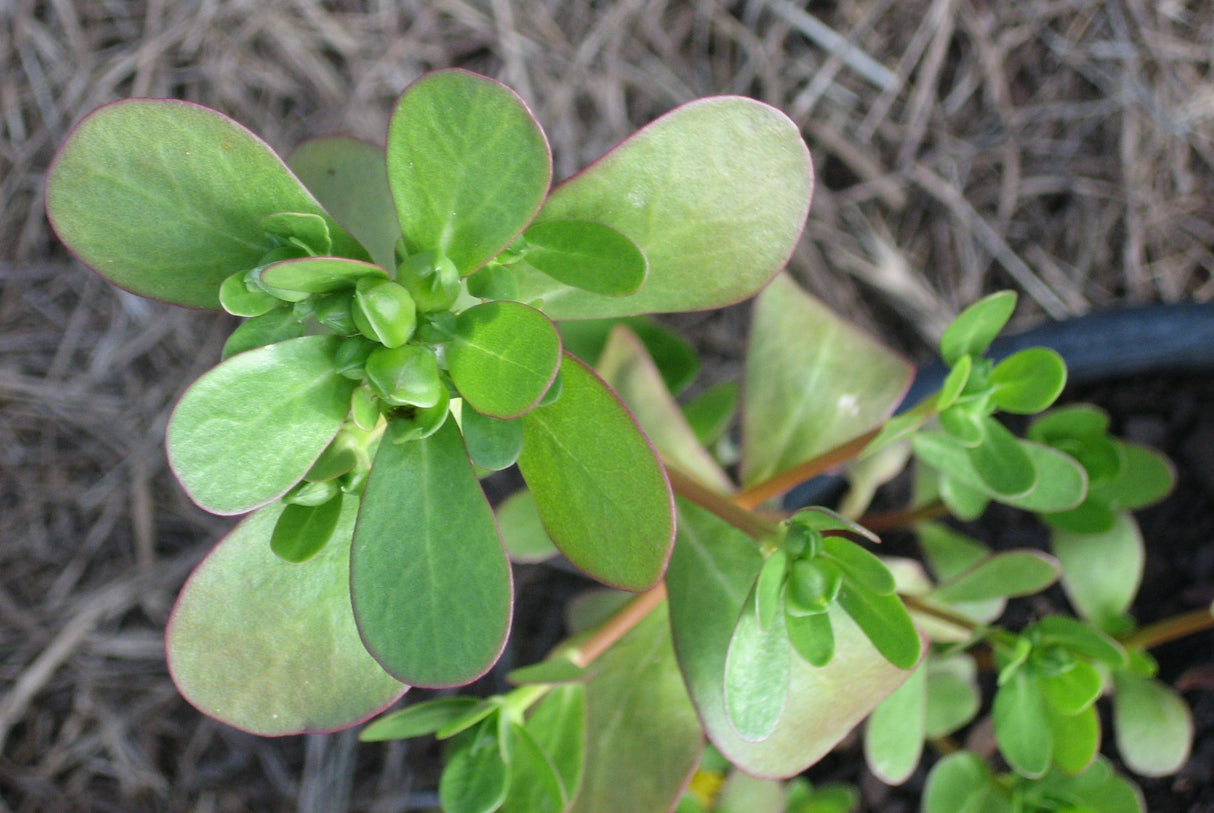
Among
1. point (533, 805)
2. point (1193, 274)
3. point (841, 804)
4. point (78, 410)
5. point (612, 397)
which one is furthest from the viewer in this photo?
point (78, 410)

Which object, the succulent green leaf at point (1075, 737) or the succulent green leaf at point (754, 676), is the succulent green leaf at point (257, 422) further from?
the succulent green leaf at point (1075, 737)

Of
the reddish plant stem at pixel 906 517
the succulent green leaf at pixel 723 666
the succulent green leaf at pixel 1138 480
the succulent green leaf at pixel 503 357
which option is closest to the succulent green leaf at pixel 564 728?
the succulent green leaf at pixel 723 666

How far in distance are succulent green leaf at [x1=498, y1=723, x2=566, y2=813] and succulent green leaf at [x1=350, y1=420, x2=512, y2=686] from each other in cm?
22

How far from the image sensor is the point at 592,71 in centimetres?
162

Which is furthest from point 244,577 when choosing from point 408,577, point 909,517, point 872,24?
point 872,24

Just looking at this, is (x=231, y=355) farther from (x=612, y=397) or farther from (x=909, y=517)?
(x=909, y=517)

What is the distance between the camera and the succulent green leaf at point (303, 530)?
0.66 meters

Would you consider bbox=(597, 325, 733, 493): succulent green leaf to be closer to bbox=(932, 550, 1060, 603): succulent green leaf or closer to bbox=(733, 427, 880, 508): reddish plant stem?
bbox=(733, 427, 880, 508): reddish plant stem

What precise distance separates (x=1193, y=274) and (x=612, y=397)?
1.36 meters

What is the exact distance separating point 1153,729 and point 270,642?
937 millimetres

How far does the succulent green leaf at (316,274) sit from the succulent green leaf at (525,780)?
419mm

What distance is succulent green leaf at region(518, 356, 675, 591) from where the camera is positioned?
2.00ft

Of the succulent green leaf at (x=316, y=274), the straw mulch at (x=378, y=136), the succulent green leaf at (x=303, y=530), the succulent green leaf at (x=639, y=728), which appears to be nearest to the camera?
the succulent green leaf at (x=316, y=274)

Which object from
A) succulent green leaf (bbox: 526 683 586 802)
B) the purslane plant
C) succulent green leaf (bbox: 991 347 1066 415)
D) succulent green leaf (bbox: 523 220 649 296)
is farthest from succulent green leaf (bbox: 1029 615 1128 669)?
succulent green leaf (bbox: 523 220 649 296)
